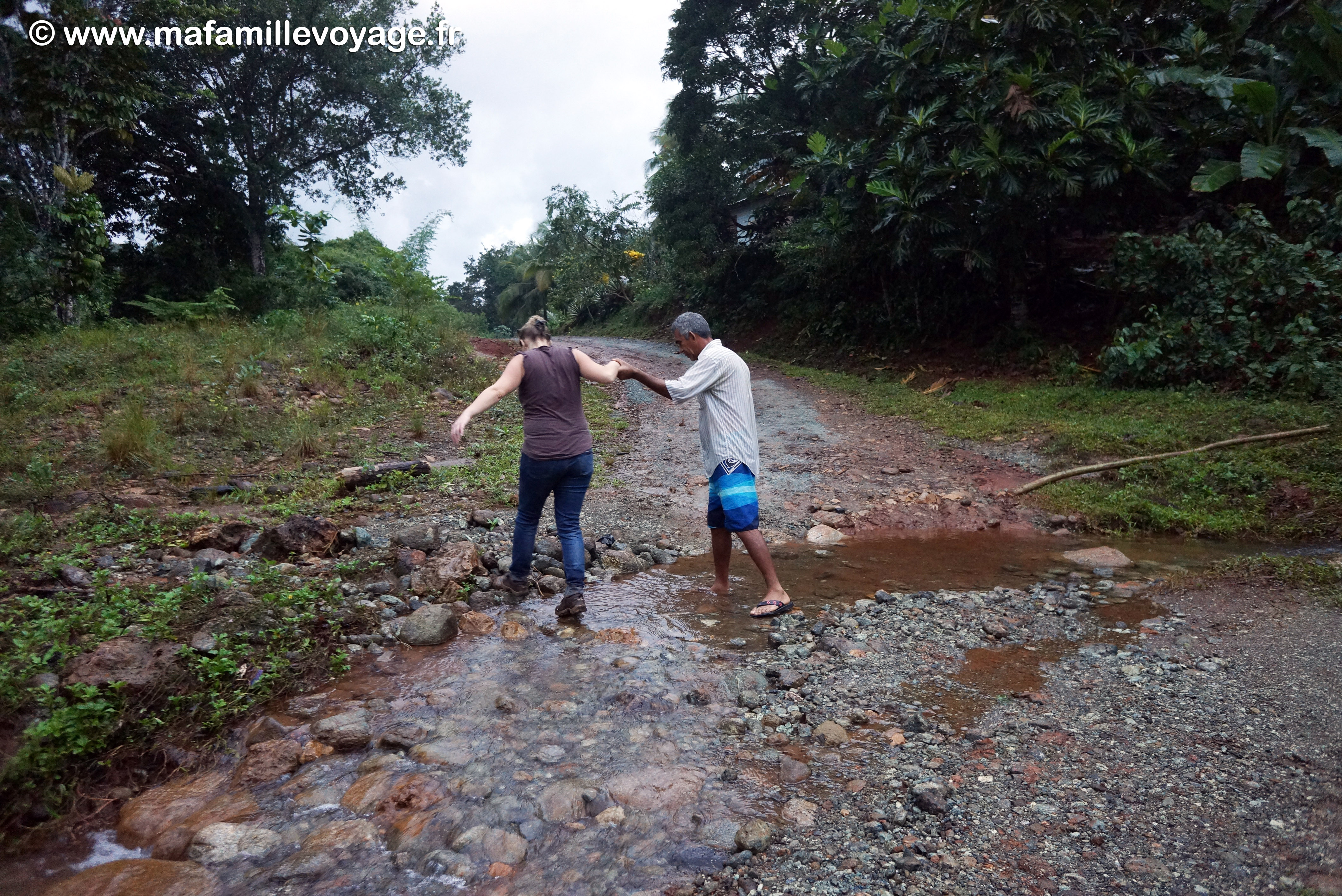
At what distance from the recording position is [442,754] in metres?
3.05

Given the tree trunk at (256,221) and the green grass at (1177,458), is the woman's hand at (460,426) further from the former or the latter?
the tree trunk at (256,221)

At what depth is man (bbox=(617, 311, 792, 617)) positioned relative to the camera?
458cm

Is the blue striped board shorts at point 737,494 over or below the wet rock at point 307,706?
over

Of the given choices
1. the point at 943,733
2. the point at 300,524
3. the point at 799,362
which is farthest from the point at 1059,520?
the point at 799,362

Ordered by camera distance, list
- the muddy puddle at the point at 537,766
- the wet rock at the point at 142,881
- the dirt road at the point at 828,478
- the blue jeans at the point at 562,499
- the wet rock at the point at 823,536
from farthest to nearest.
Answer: the dirt road at the point at 828,478
the wet rock at the point at 823,536
the blue jeans at the point at 562,499
the muddy puddle at the point at 537,766
the wet rock at the point at 142,881

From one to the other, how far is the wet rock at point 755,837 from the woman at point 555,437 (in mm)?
2099

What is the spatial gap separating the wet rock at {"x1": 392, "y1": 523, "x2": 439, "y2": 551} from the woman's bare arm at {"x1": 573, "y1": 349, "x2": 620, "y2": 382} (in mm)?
1776

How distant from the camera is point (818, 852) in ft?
7.96

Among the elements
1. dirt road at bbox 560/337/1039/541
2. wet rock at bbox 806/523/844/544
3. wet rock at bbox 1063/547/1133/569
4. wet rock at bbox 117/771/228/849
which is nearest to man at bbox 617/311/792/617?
wet rock at bbox 806/523/844/544

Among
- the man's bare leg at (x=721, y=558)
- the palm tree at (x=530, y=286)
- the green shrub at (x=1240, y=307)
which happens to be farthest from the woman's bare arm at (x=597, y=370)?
the palm tree at (x=530, y=286)

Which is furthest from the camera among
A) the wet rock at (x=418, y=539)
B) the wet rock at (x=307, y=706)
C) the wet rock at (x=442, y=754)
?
the wet rock at (x=418, y=539)

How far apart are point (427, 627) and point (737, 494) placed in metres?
1.96

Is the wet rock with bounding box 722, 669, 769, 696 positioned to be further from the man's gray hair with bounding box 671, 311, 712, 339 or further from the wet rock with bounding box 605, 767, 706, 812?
the man's gray hair with bounding box 671, 311, 712, 339

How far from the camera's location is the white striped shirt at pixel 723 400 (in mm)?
4566
